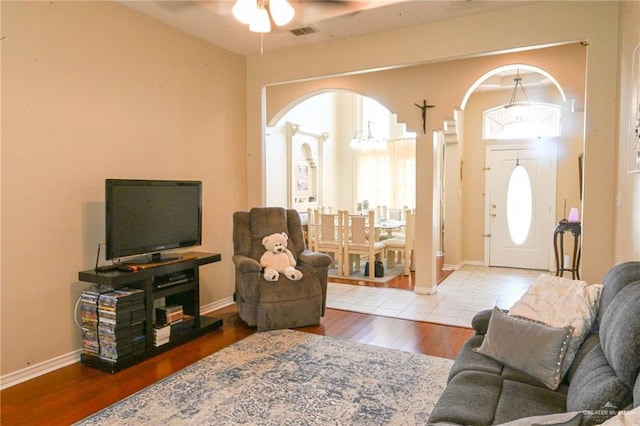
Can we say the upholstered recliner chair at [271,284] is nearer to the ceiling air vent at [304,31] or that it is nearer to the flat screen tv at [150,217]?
the flat screen tv at [150,217]

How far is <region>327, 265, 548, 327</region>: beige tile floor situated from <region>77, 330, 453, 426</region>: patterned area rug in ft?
3.63

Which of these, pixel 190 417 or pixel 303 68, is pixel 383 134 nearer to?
pixel 303 68

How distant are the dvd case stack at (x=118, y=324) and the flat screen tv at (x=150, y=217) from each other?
0.32 meters

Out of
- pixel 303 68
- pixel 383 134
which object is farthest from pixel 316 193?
pixel 303 68

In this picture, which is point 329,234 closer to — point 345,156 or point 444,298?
point 444,298

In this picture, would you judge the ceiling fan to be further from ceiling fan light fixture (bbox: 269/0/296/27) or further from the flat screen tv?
the flat screen tv

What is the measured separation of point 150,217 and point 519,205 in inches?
228

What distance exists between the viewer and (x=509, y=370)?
6.33 ft

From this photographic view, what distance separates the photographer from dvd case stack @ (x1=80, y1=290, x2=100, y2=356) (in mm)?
3020

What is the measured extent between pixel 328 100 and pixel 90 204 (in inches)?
250

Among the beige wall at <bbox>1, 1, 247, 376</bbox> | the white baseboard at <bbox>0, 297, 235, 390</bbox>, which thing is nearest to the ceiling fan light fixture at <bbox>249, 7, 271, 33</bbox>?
the beige wall at <bbox>1, 1, 247, 376</bbox>

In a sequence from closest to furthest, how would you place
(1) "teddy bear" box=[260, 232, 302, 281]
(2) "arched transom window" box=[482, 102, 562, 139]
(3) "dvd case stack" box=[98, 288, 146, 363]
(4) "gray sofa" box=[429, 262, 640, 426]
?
(4) "gray sofa" box=[429, 262, 640, 426] → (3) "dvd case stack" box=[98, 288, 146, 363] → (1) "teddy bear" box=[260, 232, 302, 281] → (2) "arched transom window" box=[482, 102, 562, 139]

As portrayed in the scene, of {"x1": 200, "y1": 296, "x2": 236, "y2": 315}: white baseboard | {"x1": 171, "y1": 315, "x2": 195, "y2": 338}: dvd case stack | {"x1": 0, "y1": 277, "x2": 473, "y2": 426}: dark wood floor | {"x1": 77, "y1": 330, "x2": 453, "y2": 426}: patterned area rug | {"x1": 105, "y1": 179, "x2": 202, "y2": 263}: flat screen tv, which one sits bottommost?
{"x1": 0, "y1": 277, "x2": 473, "y2": 426}: dark wood floor

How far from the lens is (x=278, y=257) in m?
3.98
